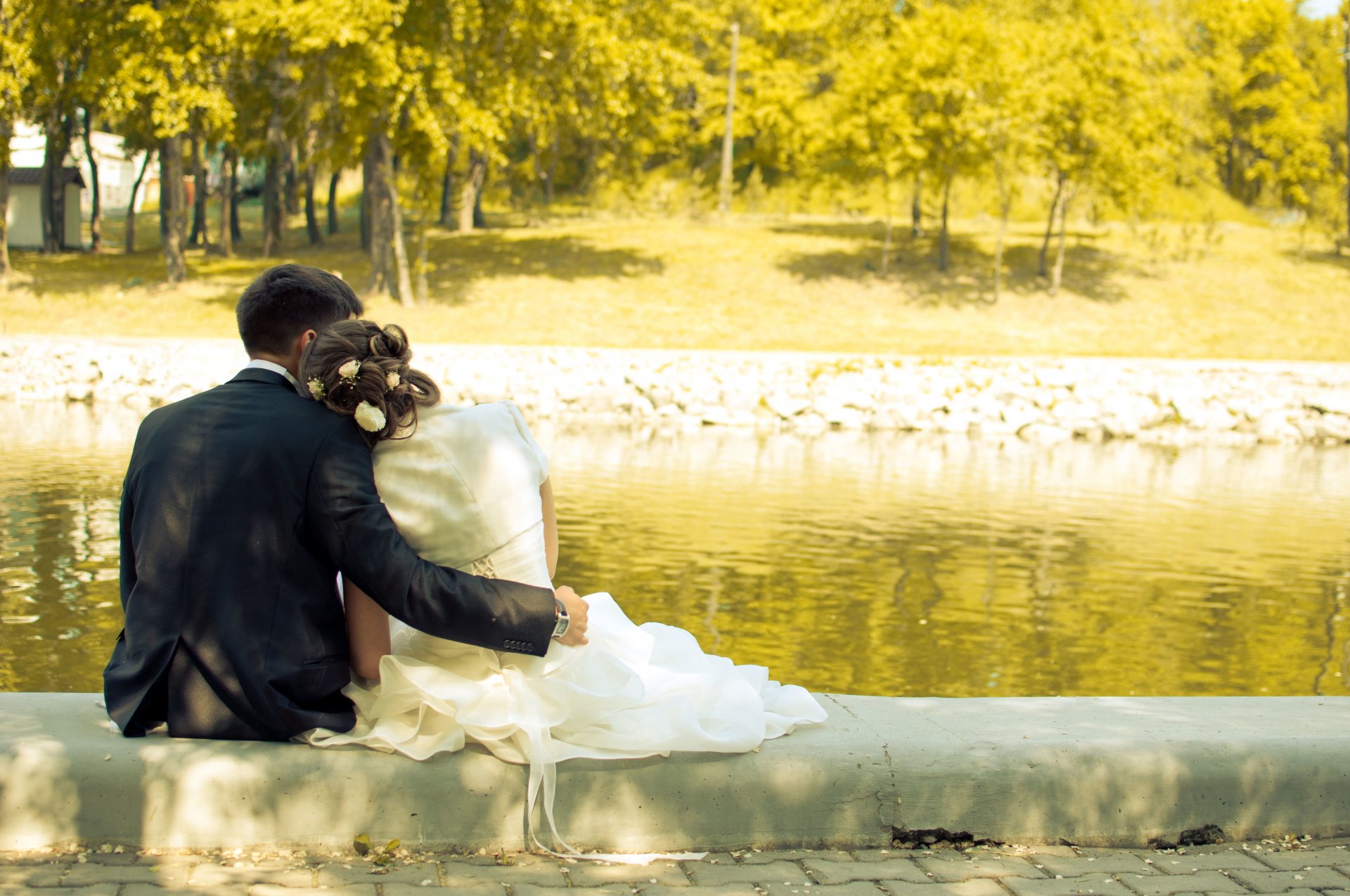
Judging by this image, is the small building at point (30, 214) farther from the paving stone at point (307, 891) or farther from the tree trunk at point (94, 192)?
the paving stone at point (307, 891)

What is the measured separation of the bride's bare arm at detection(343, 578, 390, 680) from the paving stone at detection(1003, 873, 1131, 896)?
180 centimetres

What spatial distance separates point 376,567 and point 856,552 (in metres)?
7.55

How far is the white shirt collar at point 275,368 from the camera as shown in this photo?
337 centimetres

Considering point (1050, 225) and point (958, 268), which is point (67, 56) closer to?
point (958, 268)

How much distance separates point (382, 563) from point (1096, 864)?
7.01ft

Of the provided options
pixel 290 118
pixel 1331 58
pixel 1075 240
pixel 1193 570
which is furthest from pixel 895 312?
pixel 1331 58

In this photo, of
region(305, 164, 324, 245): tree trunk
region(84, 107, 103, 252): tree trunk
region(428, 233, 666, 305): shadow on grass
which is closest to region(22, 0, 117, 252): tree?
region(84, 107, 103, 252): tree trunk

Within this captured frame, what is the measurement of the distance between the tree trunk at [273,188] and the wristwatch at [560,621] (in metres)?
36.8

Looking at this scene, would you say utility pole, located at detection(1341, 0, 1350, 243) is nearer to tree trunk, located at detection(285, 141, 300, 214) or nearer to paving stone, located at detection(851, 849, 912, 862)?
tree trunk, located at detection(285, 141, 300, 214)

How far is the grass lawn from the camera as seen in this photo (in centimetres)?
2969

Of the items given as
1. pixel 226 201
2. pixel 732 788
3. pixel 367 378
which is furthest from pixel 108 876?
pixel 226 201

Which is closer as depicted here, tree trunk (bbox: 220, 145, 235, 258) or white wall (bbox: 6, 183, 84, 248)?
tree trunk (bbox: 220, 145, 235, 258)

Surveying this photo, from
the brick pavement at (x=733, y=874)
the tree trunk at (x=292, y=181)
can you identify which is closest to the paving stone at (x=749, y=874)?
the brick pavement at (x=733, y=874)

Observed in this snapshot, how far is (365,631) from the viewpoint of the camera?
11.4 feet
